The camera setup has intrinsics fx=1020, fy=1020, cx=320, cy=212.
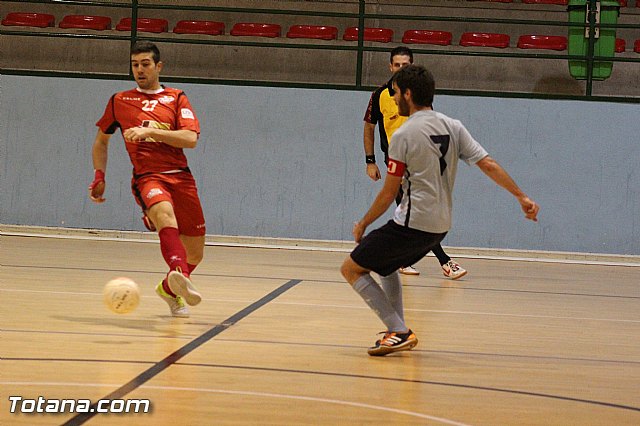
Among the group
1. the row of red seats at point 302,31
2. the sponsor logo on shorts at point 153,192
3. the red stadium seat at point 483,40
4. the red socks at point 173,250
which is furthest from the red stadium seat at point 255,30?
the red socks at point 173,250

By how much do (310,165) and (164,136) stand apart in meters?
6.18

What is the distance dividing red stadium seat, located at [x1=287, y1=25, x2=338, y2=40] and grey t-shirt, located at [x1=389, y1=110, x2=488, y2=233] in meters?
9.51

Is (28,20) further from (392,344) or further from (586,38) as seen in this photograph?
(392,344)

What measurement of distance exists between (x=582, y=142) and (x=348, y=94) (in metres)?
2.91

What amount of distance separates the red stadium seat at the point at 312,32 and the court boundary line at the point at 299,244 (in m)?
3.61

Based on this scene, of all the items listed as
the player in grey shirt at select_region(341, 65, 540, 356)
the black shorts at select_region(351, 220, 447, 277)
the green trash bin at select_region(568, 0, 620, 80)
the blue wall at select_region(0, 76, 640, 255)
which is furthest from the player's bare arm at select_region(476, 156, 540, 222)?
the green trash bin at select_region(568, 0, 620, 80)

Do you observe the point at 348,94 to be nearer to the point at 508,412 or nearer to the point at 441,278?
the point at 441,278

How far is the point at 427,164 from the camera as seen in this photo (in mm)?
5375

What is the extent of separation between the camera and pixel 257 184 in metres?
12.7

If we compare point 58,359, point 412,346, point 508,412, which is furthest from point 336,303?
point 508,412

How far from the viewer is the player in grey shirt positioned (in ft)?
17.6

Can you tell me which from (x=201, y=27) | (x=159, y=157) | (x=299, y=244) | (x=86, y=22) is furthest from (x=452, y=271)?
(x=86, y=22)

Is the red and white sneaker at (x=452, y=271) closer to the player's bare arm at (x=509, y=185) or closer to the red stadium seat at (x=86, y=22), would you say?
the player's bare arm at (x=509, y=185)

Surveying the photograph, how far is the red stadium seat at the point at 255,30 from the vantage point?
1466 centimetres
